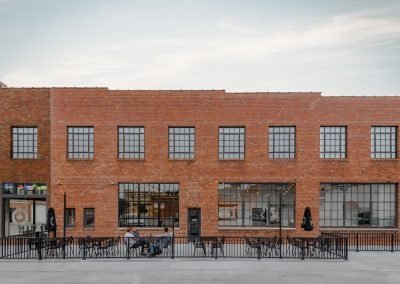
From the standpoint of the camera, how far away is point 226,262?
86.5ft

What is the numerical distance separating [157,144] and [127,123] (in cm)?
225

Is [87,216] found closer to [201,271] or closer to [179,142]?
[179,142]

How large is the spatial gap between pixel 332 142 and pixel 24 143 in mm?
19149

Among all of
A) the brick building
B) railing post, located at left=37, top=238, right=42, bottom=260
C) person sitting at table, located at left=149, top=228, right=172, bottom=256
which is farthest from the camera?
the brick building

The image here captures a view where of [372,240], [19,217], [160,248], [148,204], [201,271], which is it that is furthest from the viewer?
[19,217]

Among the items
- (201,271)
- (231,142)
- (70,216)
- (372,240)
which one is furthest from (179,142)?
(201,271)

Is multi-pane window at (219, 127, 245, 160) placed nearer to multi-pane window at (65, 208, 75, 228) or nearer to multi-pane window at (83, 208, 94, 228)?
multi-pane window at (83, 208, 94, 228)

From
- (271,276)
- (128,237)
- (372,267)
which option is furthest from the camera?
(128,237)

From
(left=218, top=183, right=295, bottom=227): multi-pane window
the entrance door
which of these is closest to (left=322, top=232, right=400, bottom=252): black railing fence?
(left=218, top=183, right=295, bottom=227): multi-pane window

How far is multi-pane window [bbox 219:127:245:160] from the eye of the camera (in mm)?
35781

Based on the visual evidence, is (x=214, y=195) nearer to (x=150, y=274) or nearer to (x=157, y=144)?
(x=157, y=144)

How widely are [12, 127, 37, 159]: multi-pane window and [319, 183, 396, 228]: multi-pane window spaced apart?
713 inches

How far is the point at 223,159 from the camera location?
35656 mm

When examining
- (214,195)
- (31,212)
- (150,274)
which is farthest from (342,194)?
(31,212)
